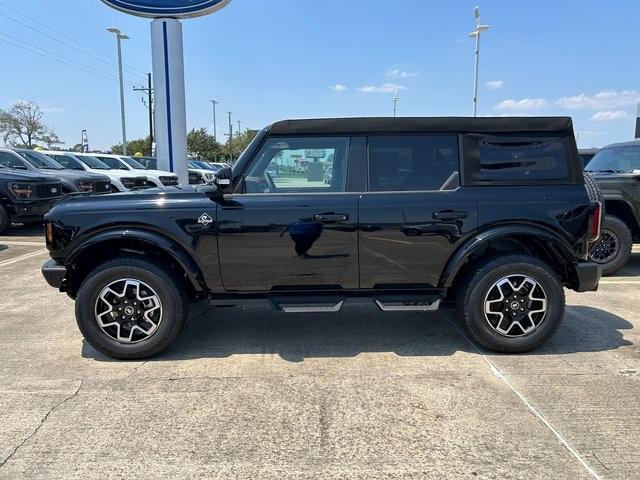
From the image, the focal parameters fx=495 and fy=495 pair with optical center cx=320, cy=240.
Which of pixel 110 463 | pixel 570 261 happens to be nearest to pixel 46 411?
pixel 110 463

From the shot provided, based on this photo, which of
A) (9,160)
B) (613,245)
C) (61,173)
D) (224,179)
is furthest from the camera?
(61,173)

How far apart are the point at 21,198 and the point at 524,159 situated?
33.1 feet

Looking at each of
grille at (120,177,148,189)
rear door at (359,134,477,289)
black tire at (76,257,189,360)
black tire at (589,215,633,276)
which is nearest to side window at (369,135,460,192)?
rear door at (359,134,477,289)

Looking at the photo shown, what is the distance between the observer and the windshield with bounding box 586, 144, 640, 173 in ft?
23.6

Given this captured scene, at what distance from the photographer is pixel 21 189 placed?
10289 millimetres

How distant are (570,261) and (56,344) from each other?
4.42 meters

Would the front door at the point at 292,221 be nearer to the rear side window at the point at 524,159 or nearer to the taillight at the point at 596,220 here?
the rear side window at the point at 524,159

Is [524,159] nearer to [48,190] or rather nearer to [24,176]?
[48,190]

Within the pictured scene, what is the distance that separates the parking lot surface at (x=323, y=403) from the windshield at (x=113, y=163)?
482 inches

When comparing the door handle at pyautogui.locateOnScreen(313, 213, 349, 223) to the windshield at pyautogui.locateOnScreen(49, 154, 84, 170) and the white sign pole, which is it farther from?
the windshield at pyautogui.locateOnScreen(49, 154, 84, 170)

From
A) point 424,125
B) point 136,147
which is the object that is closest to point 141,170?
point 424,125

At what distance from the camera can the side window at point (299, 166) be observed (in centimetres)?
400

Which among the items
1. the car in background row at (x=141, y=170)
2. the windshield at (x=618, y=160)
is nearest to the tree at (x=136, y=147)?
the car in background row at (x=141, y=170)

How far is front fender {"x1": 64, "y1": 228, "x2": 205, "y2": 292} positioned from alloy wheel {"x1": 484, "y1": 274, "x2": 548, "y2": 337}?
7.78 feet
